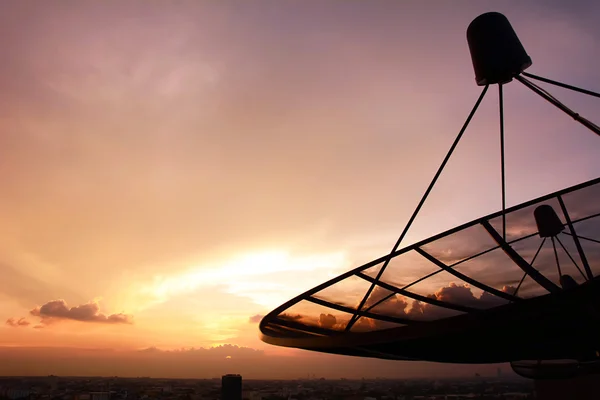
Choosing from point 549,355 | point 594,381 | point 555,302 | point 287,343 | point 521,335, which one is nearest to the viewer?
point 555,302

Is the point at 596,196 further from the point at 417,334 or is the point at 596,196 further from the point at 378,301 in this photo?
the point at 417,334

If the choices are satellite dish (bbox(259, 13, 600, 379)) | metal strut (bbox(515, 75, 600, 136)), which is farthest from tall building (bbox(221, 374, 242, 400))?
metal strut (bbox(515, 75, 600, 136))

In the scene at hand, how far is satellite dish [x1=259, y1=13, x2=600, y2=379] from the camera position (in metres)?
9.98

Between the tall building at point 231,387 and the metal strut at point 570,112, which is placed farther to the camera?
the tall building at point 231,387

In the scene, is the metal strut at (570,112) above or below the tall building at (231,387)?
above

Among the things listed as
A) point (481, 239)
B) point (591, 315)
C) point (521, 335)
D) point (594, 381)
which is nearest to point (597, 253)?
point (481, 239)

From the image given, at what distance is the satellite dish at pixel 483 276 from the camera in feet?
32.7

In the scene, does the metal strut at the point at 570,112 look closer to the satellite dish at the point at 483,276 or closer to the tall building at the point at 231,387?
the satellite dish at the point at 483,276

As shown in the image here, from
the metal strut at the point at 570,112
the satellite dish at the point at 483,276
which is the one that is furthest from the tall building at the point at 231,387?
the metal strut at the point at 570,112

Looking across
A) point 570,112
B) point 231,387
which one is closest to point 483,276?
point 570,112

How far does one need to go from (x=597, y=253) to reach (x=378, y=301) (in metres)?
6.70

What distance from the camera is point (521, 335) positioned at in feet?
27.1

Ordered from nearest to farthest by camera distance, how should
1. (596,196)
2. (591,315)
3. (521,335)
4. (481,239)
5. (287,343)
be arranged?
(591,315), (521,335), (287,343), (596,196), (481,239)

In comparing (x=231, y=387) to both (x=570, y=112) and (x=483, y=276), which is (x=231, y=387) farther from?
(x=570, y=112)
